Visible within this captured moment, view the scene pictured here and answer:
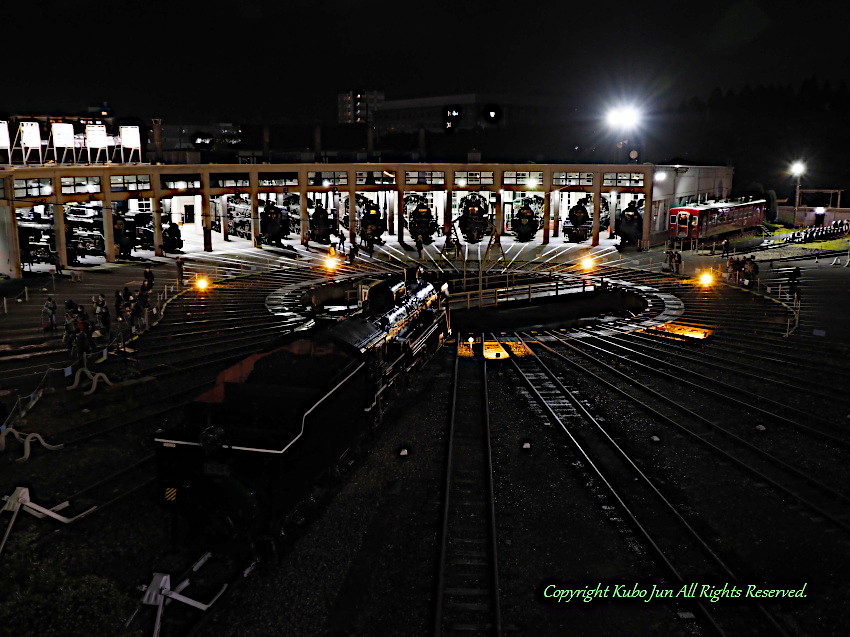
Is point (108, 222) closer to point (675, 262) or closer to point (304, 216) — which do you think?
point (304, 216)

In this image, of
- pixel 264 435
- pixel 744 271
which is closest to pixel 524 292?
pixel 744 271

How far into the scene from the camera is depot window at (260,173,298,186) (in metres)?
54.1

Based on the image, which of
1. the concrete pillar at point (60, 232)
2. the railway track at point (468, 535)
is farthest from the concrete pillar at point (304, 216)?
the railway track at point (468, 535)

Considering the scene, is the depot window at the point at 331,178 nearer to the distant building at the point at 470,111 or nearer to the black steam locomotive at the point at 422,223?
the black steam locomotive at the point at 422,223

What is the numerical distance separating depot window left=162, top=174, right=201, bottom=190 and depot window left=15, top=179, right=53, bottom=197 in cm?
727

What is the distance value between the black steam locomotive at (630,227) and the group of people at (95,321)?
33746mm

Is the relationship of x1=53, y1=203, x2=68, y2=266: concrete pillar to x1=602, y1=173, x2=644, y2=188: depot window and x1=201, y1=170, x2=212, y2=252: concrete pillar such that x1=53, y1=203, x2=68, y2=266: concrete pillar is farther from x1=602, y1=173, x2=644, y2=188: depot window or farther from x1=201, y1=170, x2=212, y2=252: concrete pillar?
x1=602, y1=173, x2=644, y2=188: depot window

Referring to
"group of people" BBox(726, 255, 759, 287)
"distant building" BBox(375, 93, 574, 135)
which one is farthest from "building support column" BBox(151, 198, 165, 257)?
"distant building" BBox(375, 93, 574, 135)

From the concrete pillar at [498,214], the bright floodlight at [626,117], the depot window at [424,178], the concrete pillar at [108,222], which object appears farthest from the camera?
the depot window at [424,178]

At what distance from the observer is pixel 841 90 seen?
120500 mm

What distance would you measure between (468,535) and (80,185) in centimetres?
3952

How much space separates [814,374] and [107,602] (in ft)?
61.4

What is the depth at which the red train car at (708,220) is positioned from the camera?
1903 inches

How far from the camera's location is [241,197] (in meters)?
57.6
